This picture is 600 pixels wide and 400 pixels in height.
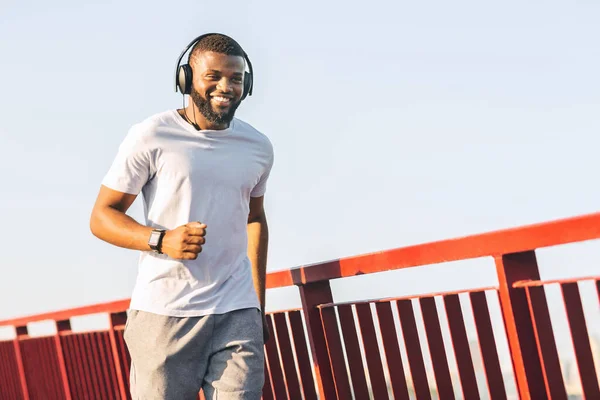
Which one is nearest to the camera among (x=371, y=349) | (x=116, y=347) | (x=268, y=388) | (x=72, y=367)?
Answer: (x=371, y=349)

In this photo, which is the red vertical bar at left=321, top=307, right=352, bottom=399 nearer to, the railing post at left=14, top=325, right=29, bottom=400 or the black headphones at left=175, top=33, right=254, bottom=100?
the black headphones at left=175, top=33, right=254, bottom=100

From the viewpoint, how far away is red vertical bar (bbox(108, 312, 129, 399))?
809cm

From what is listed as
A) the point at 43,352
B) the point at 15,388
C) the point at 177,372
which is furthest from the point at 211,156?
the point at 15,388

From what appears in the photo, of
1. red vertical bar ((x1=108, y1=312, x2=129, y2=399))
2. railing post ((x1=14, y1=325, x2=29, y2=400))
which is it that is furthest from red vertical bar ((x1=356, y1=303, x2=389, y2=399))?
railing post ((x1=14, y1=325, x2=29, y2=400))

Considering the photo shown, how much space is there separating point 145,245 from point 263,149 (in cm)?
73

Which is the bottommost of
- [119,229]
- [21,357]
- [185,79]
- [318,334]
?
[318,334]

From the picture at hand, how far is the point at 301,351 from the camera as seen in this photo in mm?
5980

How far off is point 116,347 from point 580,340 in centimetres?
495

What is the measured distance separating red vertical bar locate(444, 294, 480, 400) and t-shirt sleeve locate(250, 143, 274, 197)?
0.94 m

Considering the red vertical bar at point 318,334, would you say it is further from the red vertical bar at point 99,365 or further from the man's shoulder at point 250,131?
the red vertical bar at point 99,365

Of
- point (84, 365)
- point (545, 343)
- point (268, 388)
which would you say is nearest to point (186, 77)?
point (545, 343)

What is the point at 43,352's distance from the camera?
34.4ft

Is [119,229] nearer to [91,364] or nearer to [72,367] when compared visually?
[91,364]

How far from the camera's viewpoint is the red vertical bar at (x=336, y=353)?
18.3 feet
